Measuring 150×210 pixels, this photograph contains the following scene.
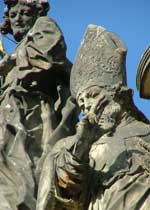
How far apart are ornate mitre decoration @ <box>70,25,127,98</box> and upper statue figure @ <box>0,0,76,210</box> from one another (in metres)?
0.66

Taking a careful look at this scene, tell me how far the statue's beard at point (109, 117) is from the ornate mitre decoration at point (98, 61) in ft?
0.75

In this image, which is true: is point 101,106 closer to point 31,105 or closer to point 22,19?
point 31,105

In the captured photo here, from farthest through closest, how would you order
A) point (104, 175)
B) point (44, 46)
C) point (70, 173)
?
1. point (44, 46)
2. point (104, 175)
3. point (70, 173)

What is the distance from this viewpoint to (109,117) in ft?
33.2

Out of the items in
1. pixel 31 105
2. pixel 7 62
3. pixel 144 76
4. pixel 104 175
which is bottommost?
pixel 31 105

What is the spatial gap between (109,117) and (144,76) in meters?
1.01

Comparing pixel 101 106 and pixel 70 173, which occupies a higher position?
pixel 101 106

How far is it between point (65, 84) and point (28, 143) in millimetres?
1012

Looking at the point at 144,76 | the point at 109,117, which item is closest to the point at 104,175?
the point at 109,117

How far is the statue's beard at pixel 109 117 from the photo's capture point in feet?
33.1

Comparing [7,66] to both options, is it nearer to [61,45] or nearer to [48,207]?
[61,45]

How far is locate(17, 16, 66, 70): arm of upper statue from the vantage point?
11523mm

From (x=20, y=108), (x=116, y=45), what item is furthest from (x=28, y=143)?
(x=116, y=45)

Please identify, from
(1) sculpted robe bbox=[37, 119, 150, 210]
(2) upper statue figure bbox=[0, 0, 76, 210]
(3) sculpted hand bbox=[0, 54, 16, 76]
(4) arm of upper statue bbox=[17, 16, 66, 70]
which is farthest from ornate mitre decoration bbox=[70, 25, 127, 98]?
(3) sculpted hand bbox=[0, 54, 16, 76]
